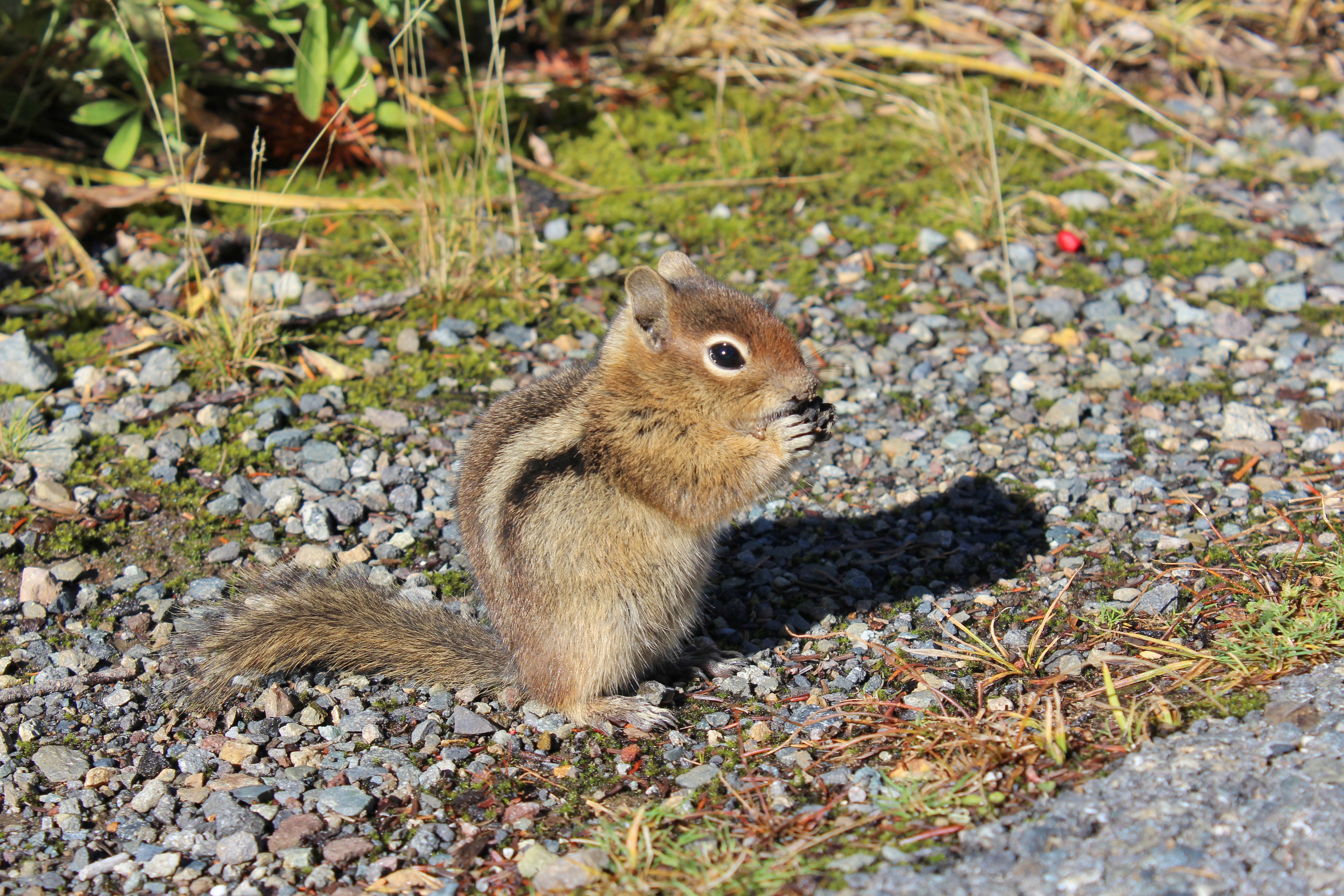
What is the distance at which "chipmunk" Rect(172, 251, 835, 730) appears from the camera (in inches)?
130

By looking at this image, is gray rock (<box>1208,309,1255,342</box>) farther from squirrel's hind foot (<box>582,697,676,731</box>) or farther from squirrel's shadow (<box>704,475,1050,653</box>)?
squirrel's hind foot (<box>582,697,676,731</box>)

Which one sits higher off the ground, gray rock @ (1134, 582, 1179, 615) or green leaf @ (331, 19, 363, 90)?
green leaf @ (331, 19, 363, 90)

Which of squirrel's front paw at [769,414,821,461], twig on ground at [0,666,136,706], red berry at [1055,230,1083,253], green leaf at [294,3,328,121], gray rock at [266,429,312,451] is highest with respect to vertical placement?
green leaf at [294,3,328,121]

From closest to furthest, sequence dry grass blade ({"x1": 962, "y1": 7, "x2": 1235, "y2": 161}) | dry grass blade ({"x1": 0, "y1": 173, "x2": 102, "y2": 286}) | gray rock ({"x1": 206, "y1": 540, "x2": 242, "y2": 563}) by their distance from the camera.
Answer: gray rock ({"x1": 206, "y1": 540, "x2": 242, "y2": 563}) → dry grass blade ({"x1": 0, "y1": 173, "x2": 102, "y2": 286}) → dry grass blade ({"x1": 962, "y1": 7, "x2": 1235, "y2": 161})

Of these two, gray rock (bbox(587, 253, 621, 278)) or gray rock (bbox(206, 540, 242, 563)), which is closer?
gray rock (bbox(206, 540, 242, 563))

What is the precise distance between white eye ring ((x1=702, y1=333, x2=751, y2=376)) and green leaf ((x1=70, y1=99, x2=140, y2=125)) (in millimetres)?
3621

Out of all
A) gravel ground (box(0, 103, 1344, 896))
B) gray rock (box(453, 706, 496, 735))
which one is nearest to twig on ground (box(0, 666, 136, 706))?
gravel ground (box(0, 103, 1344, 896))

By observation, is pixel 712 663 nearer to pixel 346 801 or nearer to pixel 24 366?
pixel 346 801

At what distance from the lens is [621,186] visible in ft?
20.1

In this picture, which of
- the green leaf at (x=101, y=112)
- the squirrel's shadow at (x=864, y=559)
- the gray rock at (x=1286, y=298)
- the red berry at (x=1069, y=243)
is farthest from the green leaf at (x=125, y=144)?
the gray rock at (x=1286, y=298)

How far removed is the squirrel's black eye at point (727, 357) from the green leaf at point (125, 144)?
353 centimetres

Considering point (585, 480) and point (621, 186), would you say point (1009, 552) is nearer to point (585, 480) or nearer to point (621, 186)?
point (585, 480)

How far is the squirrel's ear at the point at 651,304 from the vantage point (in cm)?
344

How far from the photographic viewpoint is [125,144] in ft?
17.8
